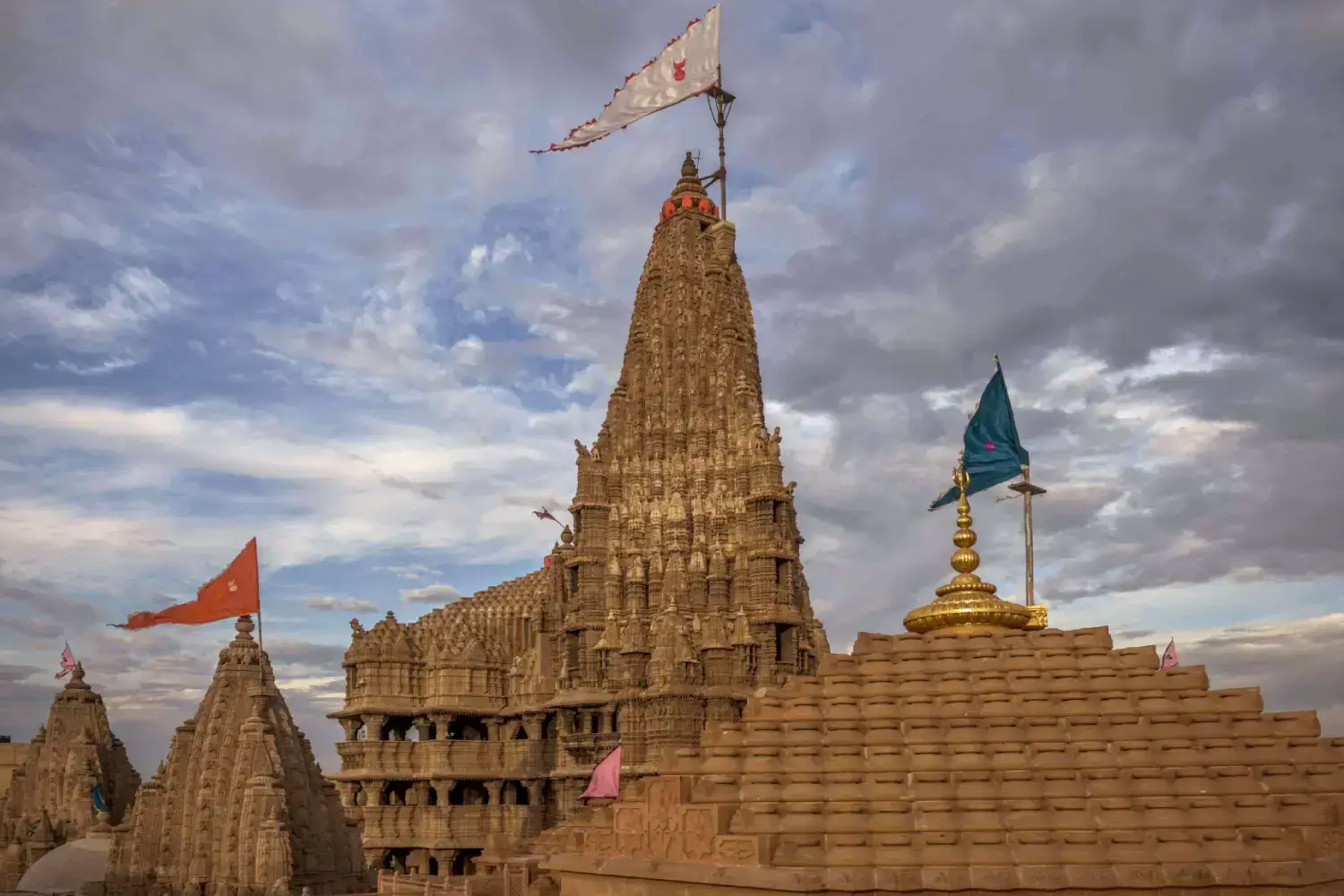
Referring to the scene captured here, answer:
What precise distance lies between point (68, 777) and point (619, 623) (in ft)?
79.8

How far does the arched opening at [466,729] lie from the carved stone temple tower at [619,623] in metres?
0.09

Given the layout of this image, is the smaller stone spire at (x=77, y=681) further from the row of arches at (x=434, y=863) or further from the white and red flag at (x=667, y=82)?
the white and red flag at (x=667, y=82)

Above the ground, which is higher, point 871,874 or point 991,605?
point 991,605

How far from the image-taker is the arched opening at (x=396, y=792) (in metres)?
52.7

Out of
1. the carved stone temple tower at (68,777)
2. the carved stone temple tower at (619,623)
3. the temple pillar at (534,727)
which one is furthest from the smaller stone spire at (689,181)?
the carved stone temple tower at (68,777)

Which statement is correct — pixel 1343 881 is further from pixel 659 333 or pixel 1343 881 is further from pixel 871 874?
pixel 659 333

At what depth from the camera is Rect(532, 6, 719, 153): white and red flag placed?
48656mm

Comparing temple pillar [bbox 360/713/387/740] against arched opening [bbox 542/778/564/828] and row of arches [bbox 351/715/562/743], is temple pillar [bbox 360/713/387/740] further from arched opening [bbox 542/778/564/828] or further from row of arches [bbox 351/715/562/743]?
arched opening [bbox 542/778/564/828]

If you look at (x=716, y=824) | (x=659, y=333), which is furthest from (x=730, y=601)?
(x=716, y=824)

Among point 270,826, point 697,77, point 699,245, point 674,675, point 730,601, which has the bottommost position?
point 270,826

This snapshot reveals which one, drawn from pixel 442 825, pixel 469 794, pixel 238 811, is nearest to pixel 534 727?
pixel 469 794

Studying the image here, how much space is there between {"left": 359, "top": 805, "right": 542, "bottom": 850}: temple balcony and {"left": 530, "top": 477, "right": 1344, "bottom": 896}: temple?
33526mm

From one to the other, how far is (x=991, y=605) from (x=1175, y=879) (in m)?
5.50

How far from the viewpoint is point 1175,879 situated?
1566 centimetres
